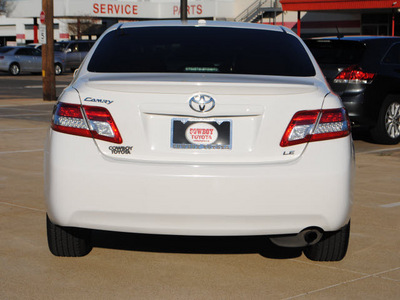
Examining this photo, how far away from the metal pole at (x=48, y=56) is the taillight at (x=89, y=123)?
17431 mm

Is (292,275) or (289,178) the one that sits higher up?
(289,178)

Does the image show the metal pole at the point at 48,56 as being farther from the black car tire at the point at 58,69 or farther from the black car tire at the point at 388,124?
the black car tire at the point at 58,69

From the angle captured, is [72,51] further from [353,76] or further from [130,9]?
[353,76]

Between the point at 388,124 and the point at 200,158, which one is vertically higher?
the point at 200,158

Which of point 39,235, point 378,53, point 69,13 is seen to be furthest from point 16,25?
point 39,235

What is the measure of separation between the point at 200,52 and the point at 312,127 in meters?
1.22

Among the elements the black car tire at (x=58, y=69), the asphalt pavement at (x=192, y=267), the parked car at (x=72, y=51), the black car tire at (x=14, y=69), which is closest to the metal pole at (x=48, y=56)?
the asphalt pavement at (x=192, y=267)

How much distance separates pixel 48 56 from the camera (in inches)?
887

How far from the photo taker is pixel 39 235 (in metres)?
6.37

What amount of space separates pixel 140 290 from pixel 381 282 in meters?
1.46

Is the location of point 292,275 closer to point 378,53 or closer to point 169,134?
point 169,134

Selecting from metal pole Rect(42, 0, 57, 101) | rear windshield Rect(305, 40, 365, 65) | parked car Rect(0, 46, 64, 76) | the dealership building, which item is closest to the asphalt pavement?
rear windshield Rect(305, 40, 365, 65)

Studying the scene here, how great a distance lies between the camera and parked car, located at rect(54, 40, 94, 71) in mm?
45938

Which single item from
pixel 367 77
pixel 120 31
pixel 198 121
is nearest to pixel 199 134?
pixel 198 121
